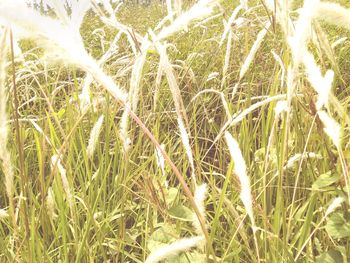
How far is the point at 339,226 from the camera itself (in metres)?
0.72

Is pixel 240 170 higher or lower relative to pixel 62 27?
lower

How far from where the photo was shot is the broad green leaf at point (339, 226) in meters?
0.70

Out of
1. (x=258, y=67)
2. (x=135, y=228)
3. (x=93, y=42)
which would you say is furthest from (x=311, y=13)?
(x=93, y=42)

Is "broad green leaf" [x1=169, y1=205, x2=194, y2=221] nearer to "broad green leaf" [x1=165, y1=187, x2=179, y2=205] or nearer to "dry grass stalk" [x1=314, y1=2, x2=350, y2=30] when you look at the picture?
"broad green leaf" [x1=165, y1=187, x2=179, y2=205]

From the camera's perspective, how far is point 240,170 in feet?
1.86

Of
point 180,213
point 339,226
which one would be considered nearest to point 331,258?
point 339,226

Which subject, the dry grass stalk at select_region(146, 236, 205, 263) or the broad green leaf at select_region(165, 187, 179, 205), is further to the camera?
the broad green leaf at select_region(165, 187, 179, 205)

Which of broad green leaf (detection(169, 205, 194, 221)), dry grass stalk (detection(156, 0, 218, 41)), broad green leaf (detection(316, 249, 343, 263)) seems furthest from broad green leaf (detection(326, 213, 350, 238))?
dry grass stalk (detection(156, 0, 218, 41))

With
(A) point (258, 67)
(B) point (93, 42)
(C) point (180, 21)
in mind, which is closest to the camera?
(C) point (180, 21)

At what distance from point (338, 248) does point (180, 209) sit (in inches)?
10.3

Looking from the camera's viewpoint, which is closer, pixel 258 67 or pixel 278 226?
pixel 278 226

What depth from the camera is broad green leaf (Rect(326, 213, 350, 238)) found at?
701 mm

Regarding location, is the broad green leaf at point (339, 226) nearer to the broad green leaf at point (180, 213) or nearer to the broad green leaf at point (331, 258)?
the broad green leaf at point (331, 258)

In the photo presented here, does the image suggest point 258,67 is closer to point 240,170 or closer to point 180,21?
point 180,21
